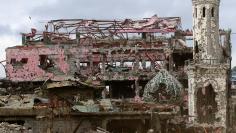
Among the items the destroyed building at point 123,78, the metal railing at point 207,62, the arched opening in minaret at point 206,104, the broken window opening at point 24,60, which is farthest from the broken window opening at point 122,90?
the metal railing at point 207,62

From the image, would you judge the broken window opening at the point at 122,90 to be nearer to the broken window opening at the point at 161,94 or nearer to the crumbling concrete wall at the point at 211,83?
the broken window opening at the point at 161,94

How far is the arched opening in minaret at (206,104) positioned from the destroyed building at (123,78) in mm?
83

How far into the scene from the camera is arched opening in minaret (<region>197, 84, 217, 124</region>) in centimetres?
5317

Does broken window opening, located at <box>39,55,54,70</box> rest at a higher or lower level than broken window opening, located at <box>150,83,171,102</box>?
higher

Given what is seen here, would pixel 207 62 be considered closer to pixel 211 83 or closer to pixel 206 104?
pixel 211 83

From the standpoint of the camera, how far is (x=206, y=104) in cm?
5478

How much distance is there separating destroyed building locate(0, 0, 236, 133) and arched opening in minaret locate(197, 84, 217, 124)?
0.08m

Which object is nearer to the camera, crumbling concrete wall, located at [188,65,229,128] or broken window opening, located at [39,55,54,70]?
crumbling concrete wall, located at [188,65,229,128]

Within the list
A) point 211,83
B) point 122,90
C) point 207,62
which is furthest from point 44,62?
point 211,83

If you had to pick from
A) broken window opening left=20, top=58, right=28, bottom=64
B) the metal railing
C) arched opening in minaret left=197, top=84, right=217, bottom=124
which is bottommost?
arched opening in minaret left=197, top=84, right=217, bottom=124

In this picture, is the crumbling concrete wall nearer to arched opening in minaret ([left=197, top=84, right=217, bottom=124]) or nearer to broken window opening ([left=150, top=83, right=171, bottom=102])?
arched opening in minaret ([left=197, top=84, right=217, bottom=124])

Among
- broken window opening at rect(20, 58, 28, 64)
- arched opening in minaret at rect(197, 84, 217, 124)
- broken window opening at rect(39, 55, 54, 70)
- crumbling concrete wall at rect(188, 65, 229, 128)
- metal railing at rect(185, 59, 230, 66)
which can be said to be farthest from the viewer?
broken window opening at rect(20, 58, 28, 64)

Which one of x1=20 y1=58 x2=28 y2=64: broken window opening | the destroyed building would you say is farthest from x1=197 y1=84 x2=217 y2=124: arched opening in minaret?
x1=20 y1=58 x2=28 y2=64: broken window opening

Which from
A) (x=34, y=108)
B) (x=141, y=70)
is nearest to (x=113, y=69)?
(x=141, y=70)
